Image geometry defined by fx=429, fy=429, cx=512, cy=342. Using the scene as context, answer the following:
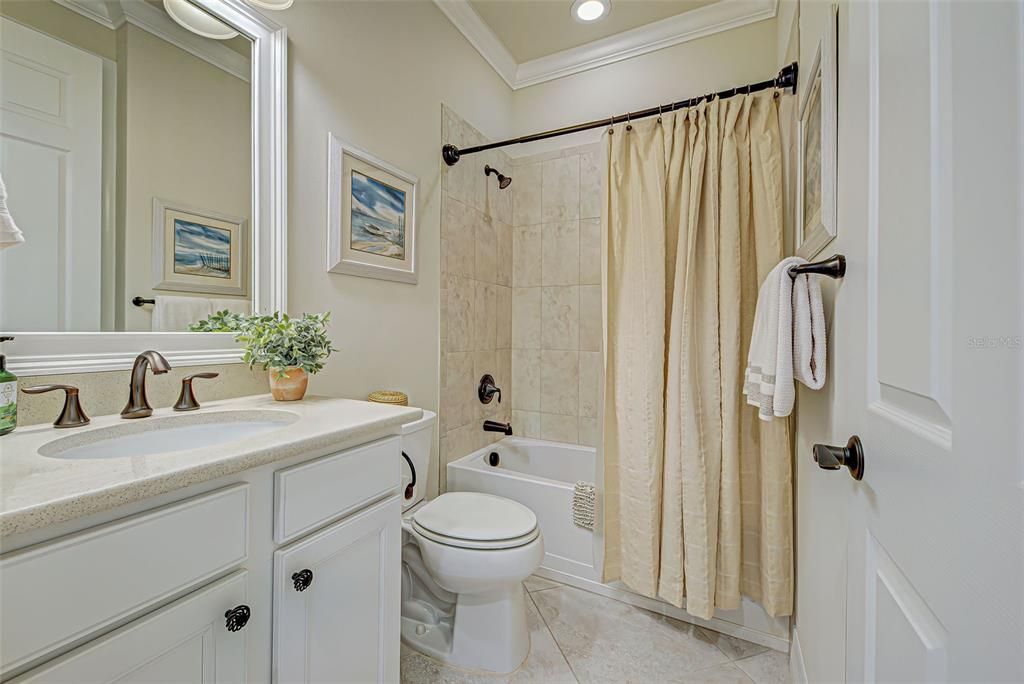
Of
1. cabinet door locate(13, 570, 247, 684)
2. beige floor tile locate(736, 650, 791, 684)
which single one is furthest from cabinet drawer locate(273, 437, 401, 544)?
beige floor tile locate(736, 650, 791, 684)

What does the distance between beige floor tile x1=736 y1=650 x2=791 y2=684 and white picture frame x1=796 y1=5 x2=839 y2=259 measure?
54.6 inches

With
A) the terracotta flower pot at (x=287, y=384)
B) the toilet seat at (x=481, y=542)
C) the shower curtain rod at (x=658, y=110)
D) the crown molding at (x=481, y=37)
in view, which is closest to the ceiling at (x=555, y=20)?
the crown molding at (x=481, y=37)

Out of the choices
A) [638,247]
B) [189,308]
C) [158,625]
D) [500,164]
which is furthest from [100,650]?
[500,164]

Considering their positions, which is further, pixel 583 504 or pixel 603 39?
pixel 603 39

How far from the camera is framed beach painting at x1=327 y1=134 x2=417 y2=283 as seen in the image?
1472 mm

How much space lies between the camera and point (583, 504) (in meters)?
1.88

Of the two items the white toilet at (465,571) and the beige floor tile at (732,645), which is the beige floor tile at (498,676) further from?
the beige floor tile at (732,645)

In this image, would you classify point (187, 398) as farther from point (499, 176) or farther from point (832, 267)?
point (499, 176)

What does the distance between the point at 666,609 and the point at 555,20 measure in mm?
2746

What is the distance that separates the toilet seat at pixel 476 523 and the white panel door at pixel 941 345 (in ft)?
3.00

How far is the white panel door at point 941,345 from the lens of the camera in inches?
13.3

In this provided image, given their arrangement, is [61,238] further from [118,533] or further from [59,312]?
[118,533]

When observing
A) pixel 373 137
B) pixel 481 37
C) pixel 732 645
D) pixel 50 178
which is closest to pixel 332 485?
pixel 50 178

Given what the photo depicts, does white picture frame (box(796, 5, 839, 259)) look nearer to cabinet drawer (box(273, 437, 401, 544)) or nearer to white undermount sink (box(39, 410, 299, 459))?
cabinet drawer (box(273, 437, 401, 544))
